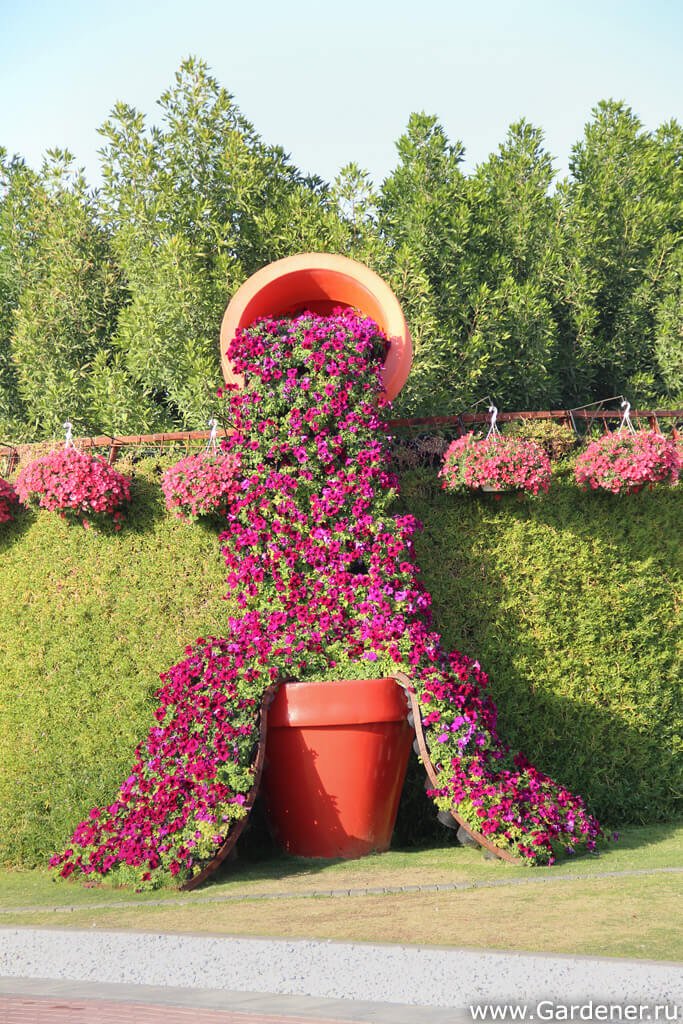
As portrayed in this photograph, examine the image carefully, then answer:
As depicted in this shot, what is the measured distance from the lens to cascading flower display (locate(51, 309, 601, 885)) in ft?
20.9

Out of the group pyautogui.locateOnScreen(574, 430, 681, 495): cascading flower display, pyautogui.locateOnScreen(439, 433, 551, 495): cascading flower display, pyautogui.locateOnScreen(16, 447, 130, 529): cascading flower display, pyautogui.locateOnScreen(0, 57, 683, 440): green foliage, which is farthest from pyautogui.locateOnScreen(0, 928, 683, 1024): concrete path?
pyautogui.locateOnScreen(0, 57, 683, 440): green foliage

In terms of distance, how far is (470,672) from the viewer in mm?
7090

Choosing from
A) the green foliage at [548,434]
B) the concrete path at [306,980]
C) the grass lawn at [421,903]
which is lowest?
the grass lawn at [421,903]

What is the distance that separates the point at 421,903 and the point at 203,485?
134 inches

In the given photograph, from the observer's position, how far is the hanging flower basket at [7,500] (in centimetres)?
814

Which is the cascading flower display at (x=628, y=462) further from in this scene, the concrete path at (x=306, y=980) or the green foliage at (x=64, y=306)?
the green foliage at (x=64, y=306)

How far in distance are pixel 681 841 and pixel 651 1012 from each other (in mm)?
3934

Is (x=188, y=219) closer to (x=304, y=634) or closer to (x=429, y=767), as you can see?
(x=304, y=634)

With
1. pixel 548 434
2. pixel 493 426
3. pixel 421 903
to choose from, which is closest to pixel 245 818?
pixel 421 903

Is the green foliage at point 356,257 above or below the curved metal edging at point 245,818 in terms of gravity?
above

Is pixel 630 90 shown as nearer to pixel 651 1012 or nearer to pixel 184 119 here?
pixel 184 119

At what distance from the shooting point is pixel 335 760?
6.74 m

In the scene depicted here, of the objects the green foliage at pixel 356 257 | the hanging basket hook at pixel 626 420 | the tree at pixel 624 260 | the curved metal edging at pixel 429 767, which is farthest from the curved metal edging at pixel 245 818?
the tree at pixel 624 260

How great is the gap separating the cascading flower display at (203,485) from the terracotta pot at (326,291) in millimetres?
638
